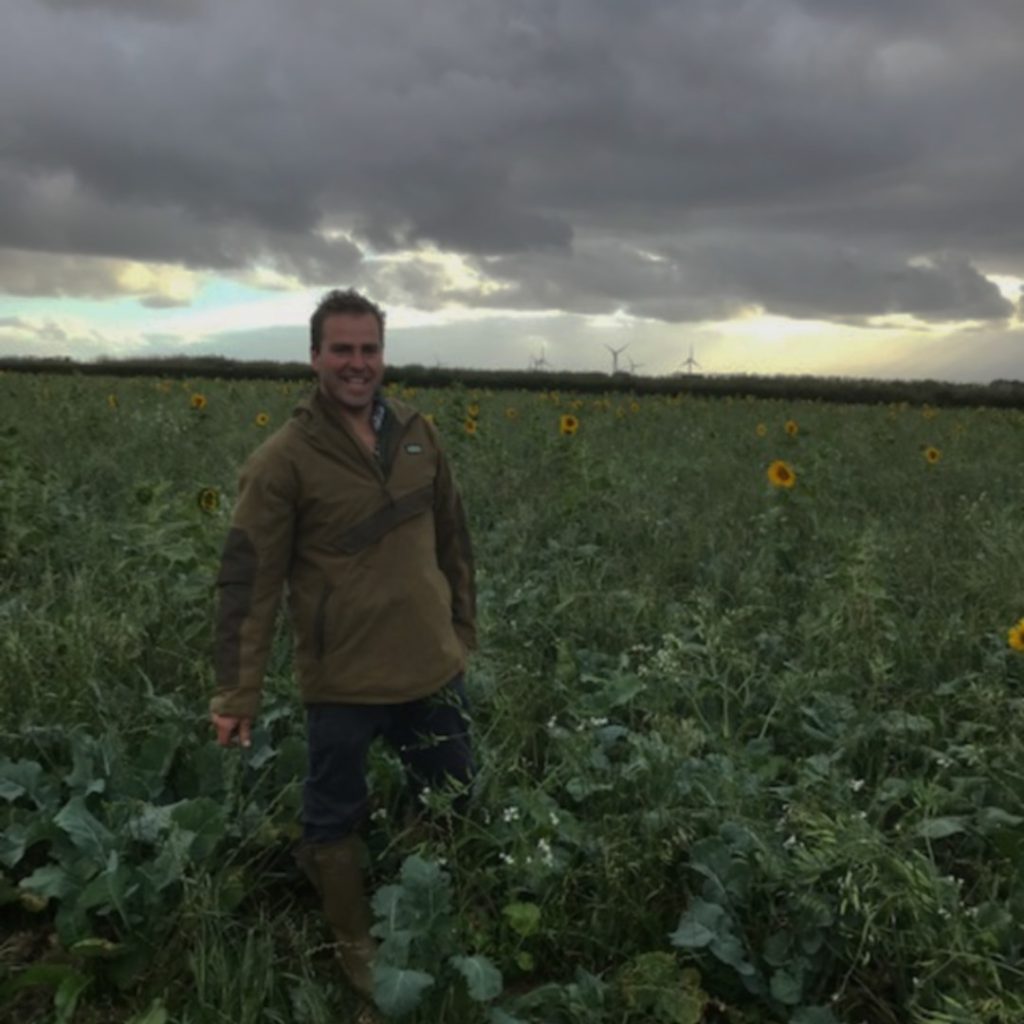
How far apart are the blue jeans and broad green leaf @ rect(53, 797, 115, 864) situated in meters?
0.53

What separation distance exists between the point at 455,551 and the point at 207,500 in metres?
1.99

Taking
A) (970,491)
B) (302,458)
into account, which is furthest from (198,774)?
(970,491)

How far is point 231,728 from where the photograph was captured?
278 cm

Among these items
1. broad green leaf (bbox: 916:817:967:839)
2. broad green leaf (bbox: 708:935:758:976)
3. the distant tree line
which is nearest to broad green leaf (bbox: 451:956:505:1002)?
broad green leaf (bbox: 708:935:758:976)

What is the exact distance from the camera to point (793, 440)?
8422 mm

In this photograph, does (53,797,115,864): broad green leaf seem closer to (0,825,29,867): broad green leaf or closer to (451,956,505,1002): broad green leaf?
(0,825,29,867): broad green leaf

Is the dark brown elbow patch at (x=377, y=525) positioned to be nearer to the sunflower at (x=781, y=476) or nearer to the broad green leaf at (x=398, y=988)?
the broad green leaf at (x=398, y=988)

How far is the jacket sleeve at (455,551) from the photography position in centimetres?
314

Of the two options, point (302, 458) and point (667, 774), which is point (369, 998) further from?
point (302, 458)

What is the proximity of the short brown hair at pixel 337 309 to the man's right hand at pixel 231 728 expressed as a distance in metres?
0.99

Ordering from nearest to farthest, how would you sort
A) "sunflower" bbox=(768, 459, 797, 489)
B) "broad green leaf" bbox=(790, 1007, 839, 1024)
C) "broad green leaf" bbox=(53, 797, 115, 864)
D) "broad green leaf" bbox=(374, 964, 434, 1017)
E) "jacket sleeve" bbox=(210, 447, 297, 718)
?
1. "broad green leaf" bbox=(374, 964, 434, 1017)
2. "broad green leaf" bbox=(790, 1007, 839, 1024)
3. "jacket sleeve" bbox=(210, 447, 297, 718)
4. "broad green leaf" bbox=(53, 797, 115, 864)
5. "sunflower" bbox=(768, 459, 797, 489)

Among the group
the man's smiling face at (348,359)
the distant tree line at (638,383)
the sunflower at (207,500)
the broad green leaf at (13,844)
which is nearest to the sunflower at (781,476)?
the sunflower at (207,500)

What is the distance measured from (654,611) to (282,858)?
2224 mm

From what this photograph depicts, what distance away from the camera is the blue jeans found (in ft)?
9.36
